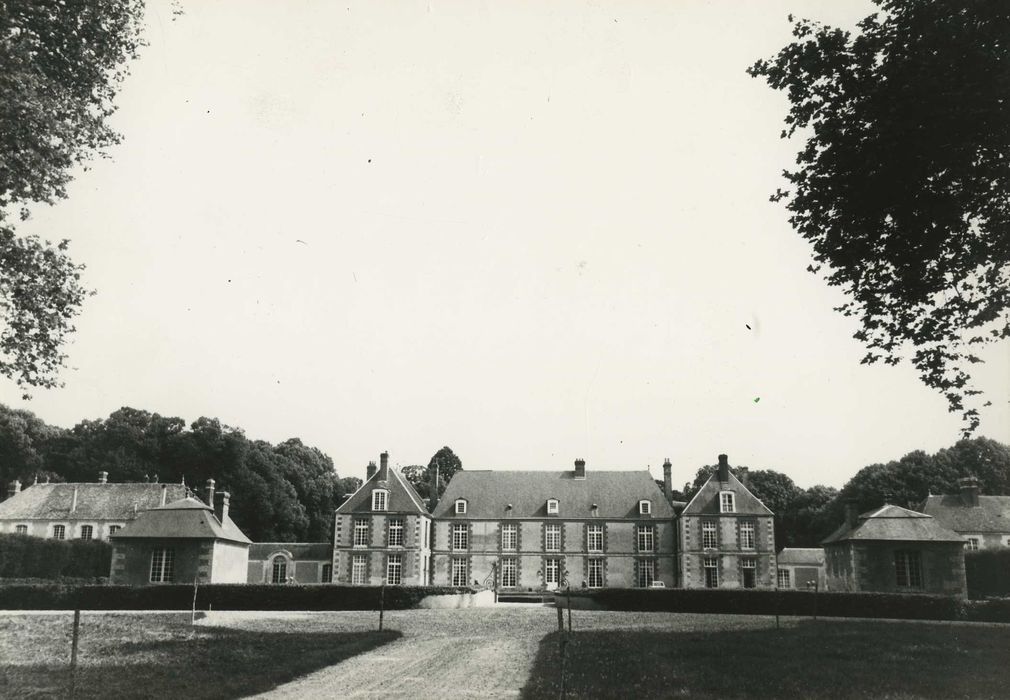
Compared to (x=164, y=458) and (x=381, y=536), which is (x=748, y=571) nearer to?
(x=381, y=536)

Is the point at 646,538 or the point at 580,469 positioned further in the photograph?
the point at 580,469

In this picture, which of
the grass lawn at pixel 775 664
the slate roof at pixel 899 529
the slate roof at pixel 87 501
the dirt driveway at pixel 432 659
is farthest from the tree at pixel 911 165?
the slate roof at pixel 87 501

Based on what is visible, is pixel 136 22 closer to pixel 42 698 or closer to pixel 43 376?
pixel 43 376

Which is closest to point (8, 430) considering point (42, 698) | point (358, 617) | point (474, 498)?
point (474, 498)

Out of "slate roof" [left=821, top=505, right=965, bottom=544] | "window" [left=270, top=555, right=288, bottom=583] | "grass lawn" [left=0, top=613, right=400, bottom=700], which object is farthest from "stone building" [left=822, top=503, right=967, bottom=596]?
"window" [left=270, top=555, right=288, bottom=583]

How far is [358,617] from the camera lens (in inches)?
939

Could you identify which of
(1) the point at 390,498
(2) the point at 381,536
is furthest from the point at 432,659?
(1) the point at 390,498

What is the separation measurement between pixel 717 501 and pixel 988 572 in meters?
12.6

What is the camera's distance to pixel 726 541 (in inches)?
1661

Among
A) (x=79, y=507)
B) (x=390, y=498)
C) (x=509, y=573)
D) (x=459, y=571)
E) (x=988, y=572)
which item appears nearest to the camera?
(x=988, y=572)

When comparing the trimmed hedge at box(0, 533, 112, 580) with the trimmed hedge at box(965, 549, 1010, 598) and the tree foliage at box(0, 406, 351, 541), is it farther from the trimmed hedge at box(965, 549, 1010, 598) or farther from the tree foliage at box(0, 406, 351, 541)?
the trimmed hedge at box(965, 549, 1010, 598)

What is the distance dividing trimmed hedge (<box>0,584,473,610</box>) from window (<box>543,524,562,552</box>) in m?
16.5

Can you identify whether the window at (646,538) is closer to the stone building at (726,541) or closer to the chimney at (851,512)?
the stone building at (726,541)

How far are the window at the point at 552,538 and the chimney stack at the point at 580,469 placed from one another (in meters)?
3.61
